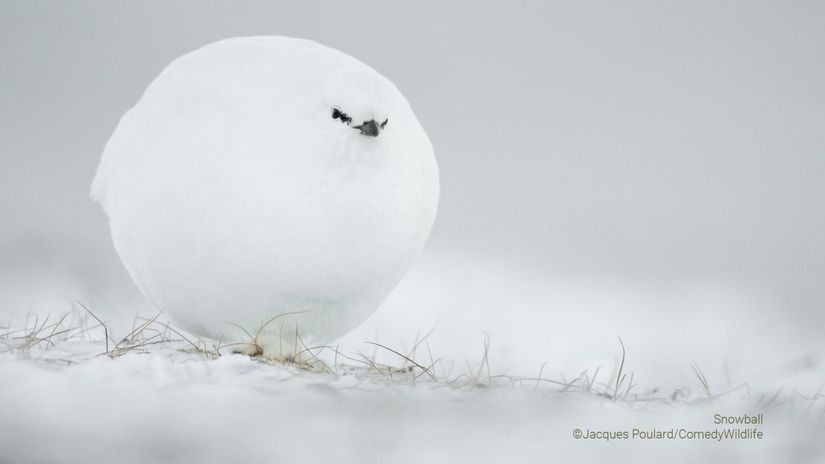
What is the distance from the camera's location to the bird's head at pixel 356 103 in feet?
13.7

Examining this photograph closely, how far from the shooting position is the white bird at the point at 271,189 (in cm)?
417

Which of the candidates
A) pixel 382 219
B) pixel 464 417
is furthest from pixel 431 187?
pixel 464 417

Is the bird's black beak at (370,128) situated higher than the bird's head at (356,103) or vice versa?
the bird's head at (356,103)

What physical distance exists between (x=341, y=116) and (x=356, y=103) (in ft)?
0.39

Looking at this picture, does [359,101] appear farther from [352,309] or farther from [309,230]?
[352,309]

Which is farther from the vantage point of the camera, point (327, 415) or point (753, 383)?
point (753, 383)

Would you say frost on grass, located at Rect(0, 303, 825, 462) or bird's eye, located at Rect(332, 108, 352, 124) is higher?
bird's eye, located at Rect(332, 108, 352, 124)

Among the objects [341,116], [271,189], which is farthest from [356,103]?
[271,189]

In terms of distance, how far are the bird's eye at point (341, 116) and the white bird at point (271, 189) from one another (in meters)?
0.01

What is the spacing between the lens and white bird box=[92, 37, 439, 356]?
417cm

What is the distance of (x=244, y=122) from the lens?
4250 mm

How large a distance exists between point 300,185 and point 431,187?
97cm

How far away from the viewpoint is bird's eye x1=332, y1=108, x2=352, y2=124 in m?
4.20

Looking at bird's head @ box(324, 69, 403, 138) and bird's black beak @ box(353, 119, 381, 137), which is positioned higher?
bird's head @ box(324, 69, 403, 138)
